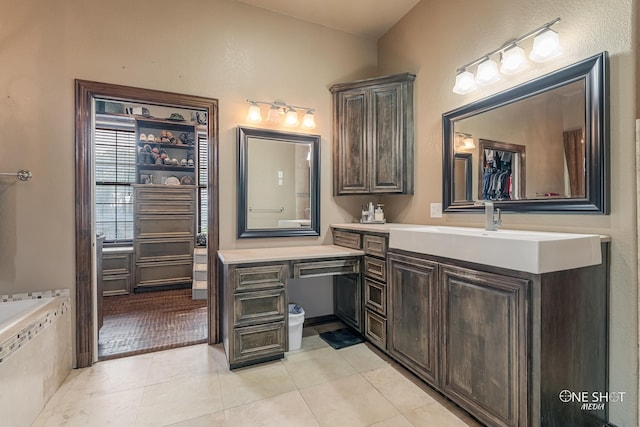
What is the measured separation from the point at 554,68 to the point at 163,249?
464 centimetres

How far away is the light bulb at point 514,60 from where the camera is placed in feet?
5.88

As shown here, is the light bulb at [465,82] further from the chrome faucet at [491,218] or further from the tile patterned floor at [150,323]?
the tile patterned floor at [150,323]

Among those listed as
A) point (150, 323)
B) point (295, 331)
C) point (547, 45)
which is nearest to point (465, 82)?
point (547, 45)

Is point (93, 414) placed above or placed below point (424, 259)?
below

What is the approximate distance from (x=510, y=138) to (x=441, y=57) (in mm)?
982

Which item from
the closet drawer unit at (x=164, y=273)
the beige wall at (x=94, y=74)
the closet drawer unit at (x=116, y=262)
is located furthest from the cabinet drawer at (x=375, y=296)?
the closet drawer unit at (x=116, y=262)

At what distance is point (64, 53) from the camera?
6.92 feet

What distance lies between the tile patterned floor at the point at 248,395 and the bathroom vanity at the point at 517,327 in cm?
29

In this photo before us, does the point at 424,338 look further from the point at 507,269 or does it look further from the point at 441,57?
the point at 441,57

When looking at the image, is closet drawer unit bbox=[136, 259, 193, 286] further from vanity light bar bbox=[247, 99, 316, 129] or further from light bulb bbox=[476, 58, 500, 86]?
light bulb bbox=[476, 58, 500, 86]

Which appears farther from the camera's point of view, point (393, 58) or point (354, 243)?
point (393, 58)

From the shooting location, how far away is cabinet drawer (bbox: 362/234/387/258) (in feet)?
7.46

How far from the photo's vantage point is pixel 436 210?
250 centimetres

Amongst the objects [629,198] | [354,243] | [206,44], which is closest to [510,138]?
[629,198]
